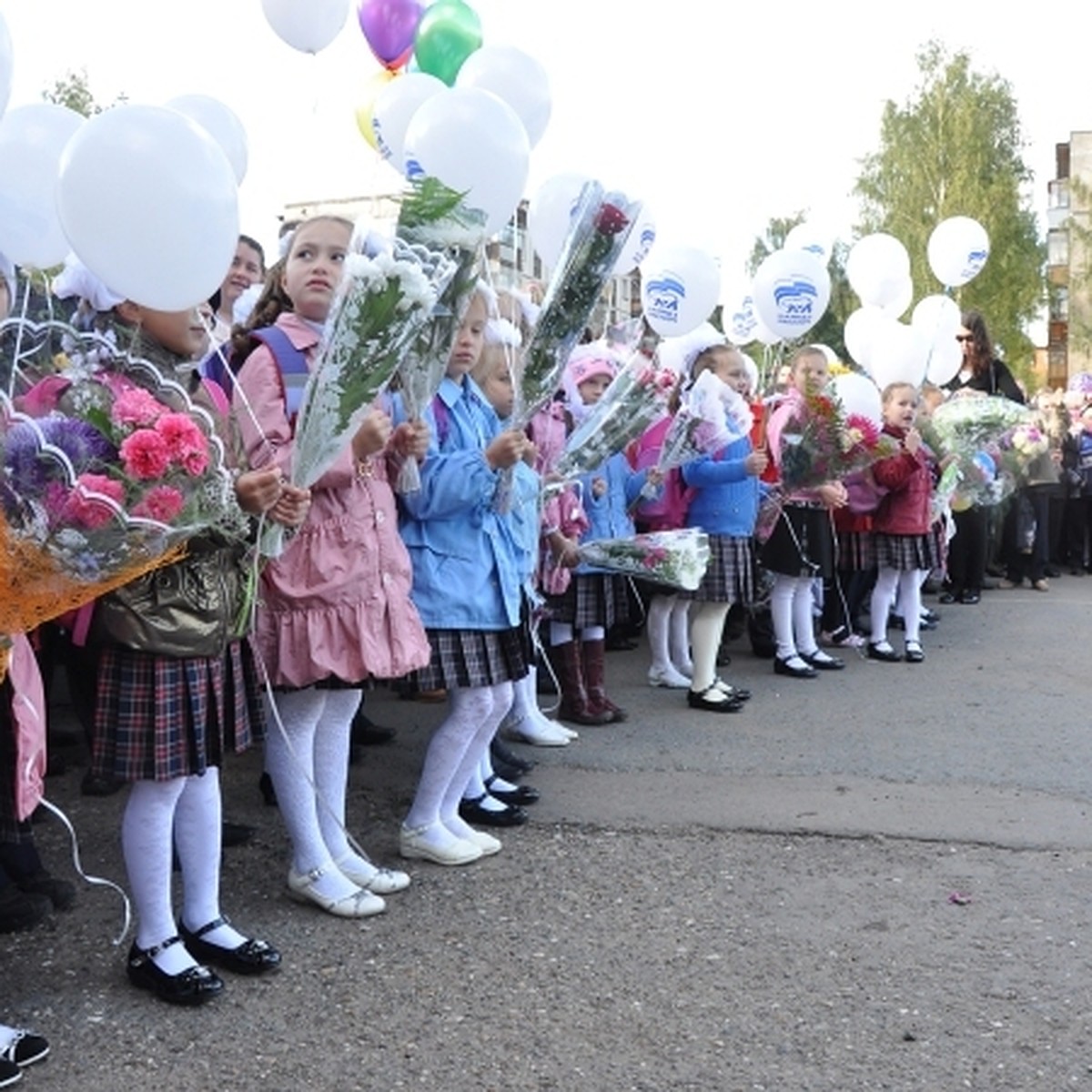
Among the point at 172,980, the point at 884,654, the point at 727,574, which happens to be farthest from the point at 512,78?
the point at 884,654

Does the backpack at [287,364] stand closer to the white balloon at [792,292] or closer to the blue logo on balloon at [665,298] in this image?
the blue logo on balloon at [665,298]

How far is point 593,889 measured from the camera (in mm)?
3672

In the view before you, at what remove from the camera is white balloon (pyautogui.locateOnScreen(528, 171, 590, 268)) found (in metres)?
5.01

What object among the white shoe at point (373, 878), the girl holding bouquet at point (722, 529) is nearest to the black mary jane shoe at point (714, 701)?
the girl holding bouquet at point (722, 529)

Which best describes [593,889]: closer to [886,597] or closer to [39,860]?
[39,860]

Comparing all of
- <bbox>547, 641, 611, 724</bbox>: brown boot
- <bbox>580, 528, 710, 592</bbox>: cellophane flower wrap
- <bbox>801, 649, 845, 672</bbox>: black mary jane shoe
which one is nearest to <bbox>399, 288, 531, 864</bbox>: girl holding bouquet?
<bbox>580, 528, 710, 592</bbox>: cellophane flower wrap

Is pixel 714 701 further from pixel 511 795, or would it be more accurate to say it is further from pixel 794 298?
pixel 794 298

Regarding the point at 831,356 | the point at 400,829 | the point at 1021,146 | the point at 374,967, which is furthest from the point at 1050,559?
the point at 1021,146

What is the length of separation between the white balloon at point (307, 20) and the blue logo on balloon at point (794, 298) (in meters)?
2.86

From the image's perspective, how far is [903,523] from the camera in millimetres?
7602

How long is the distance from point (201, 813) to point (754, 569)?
3.98 meters

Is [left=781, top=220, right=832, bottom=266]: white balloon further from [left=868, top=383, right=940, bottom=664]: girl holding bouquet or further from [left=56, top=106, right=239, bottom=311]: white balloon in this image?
[left=56, top=106, right=239, bottom=311]: white balloon

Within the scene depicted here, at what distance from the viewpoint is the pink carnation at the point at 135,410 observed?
2475 mm

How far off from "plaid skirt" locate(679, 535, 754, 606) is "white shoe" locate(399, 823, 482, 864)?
7.56 feet
